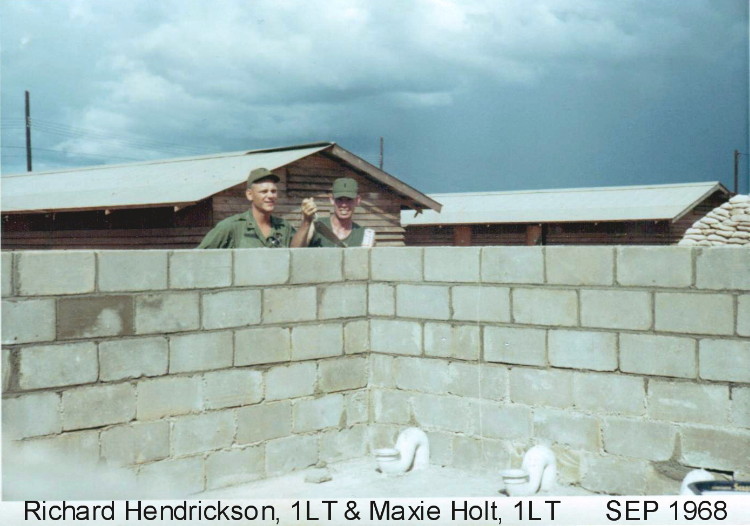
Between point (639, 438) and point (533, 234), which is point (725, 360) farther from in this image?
point (533, 234)

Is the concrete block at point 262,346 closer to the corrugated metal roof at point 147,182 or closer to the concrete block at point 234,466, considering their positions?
the concrete block at point 234,466

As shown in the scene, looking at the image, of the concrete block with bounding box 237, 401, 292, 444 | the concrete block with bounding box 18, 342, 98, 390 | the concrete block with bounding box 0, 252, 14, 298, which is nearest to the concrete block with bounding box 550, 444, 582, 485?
the concrete block with bounding box 237, 401, 292, 444

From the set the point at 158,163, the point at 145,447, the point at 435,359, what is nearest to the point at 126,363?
the point at 145,447

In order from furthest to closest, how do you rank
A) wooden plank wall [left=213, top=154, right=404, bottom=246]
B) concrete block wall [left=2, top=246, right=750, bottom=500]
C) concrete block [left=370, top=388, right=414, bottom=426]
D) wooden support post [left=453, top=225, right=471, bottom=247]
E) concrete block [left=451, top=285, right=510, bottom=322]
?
1. wooden support post [left=453, top=225, right=471, bottom=247]
2. wooden plank wall [left=213, top=154, right=404, bottom=246]
3. concrete block [left=370, top=388, right=414, bottom=426]
4. concrete block [left=451, top=285, right=510, bottom=322]
5. concrete block wall [left=2, top=246, right=750, bottom=500]

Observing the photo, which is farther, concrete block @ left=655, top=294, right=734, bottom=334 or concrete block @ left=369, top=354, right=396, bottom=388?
concrete block @ left=369, top=354, right=396, bottom=388

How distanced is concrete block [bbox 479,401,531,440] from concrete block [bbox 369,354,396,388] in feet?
2.69

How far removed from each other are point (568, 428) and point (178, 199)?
9034 mm

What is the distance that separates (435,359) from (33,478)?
3.05m

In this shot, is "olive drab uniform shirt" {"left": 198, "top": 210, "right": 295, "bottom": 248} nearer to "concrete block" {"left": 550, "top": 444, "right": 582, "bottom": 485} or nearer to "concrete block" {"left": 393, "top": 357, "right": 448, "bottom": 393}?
"concrete block" {"left": 393, "top": 357, "right": 448, "bottom": 393}

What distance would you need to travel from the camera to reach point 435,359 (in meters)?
6.47

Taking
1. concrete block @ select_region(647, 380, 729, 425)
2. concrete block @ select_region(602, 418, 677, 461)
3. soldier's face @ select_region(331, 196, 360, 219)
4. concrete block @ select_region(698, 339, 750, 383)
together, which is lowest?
concrete block @ select_region(602, 418, 677, 461)

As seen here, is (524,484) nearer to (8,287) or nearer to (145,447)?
(145,447)

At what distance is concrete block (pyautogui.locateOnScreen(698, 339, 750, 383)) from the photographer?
5.27 meters

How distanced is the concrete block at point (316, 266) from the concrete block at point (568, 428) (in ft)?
6.31
